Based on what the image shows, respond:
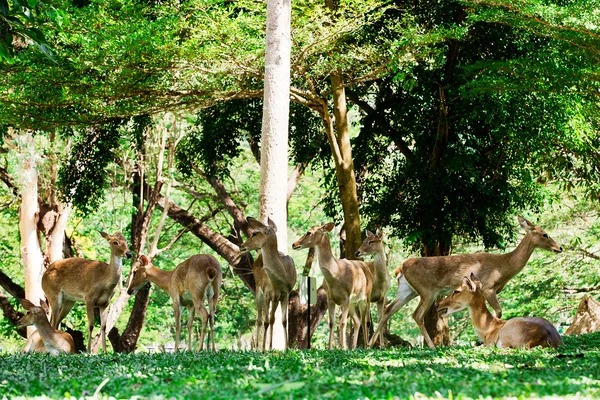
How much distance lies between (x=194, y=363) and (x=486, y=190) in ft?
37.6

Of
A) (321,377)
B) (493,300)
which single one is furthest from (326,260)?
(321,377)

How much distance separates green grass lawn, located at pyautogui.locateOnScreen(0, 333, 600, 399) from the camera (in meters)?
4.71

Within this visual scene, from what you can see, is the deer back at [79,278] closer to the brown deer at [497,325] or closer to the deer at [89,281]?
the deer at [89,281]

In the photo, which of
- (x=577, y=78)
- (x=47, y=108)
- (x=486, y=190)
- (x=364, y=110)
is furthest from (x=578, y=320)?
(x=47, y=108)

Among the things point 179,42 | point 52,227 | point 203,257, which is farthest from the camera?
point 52,227

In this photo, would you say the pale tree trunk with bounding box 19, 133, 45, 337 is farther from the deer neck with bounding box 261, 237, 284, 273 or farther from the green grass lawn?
the green grass lawn

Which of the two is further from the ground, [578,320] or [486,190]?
[486,190]

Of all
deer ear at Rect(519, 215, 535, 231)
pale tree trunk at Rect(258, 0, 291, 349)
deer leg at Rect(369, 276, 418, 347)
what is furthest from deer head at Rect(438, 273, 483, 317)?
deer ear at Rect(519, 215, 535, 231)

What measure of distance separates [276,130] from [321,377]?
20.1 ft

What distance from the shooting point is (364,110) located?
20.4m

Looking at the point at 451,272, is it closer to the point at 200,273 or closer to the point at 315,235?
the point at 315,235

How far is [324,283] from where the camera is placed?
1283 centimetres

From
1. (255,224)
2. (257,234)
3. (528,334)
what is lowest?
(528,334)

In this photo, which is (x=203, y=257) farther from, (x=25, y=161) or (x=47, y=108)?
(x=25, y=161)
